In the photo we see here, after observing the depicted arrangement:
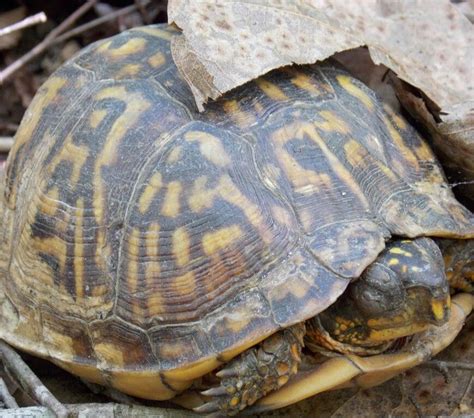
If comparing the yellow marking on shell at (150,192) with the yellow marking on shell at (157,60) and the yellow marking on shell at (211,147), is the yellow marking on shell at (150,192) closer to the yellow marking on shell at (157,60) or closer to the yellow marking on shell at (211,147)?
the yellow marking on shell at (211,147)

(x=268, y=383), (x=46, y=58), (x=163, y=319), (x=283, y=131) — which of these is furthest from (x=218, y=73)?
(x=46, y=58)

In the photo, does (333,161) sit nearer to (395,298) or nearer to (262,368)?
(395,298)

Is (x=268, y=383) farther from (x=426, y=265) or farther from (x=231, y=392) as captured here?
(x=426, y=265)

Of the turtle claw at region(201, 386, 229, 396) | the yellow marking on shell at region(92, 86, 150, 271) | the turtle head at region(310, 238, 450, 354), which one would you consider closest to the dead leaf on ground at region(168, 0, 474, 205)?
the yellow marking on shell at region(92, 86, 150, 271)

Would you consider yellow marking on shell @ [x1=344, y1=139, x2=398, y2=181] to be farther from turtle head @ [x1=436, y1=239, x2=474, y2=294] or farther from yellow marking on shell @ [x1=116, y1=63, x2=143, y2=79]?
yellow marking on shell @ [x1=116, y1=63, x2=143, y2=79]

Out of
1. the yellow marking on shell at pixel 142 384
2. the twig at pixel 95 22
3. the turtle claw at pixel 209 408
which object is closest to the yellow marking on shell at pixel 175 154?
the yellow marking on shell at pixel 142 384
